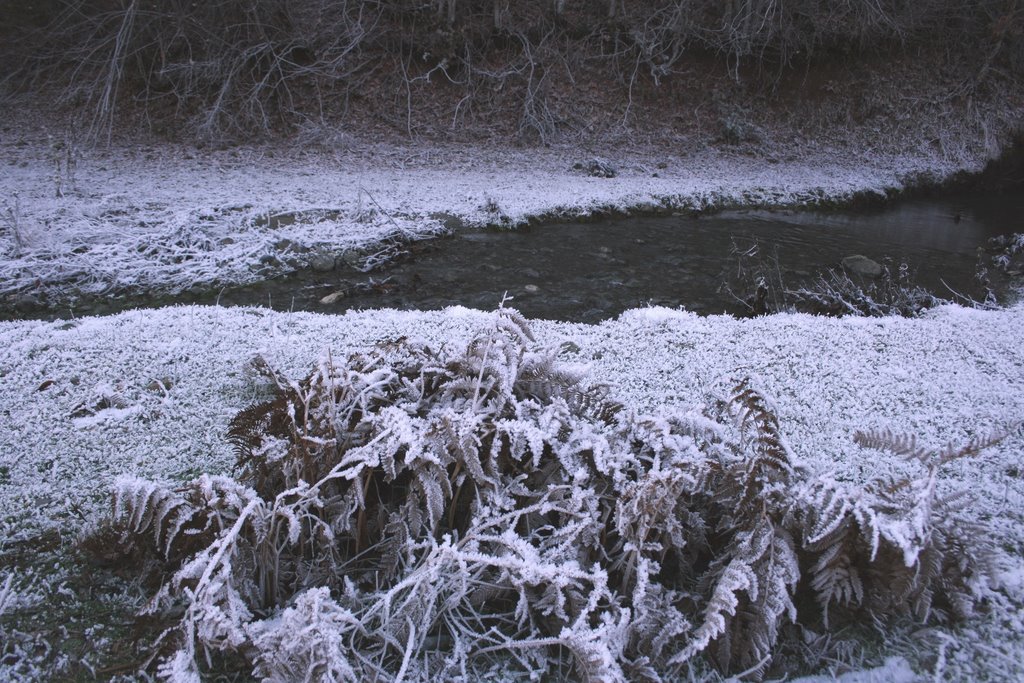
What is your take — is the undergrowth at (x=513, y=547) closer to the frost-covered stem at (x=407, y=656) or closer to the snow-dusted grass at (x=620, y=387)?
the frost-covered stem at (x=407, y=656)

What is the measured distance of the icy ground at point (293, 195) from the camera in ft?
18.6

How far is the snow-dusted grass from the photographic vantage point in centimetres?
218

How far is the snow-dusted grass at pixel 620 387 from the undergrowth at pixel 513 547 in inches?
13.0

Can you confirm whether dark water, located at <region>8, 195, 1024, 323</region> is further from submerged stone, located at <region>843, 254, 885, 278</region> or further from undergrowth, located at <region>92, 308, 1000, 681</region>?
undergrowth, located at <region>92, 308, 1000, 681</region>

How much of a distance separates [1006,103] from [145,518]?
591 inches

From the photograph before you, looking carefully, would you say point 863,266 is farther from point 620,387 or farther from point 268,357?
point 268,357

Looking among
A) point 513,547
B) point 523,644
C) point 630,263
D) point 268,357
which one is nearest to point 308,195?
point 630,263

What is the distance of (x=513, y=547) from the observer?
5.90ft

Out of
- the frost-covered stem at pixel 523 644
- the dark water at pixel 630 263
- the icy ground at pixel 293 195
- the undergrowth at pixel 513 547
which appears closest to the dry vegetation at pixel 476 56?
the icy ground at pixel 293 195

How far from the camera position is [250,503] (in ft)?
5.80

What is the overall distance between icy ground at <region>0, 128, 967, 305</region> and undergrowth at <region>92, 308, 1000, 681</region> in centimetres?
406

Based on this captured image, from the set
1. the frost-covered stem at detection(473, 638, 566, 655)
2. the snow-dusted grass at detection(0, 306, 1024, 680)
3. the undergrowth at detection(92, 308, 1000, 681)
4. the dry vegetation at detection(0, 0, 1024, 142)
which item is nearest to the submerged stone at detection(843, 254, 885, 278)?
the snow-dusted grass at detection(0, 306, 1024, 680)

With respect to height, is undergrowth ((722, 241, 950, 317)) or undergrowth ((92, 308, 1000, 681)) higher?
undergrowth ((92, 308, 1000, 681))

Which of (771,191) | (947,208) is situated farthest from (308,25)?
(947,208)
